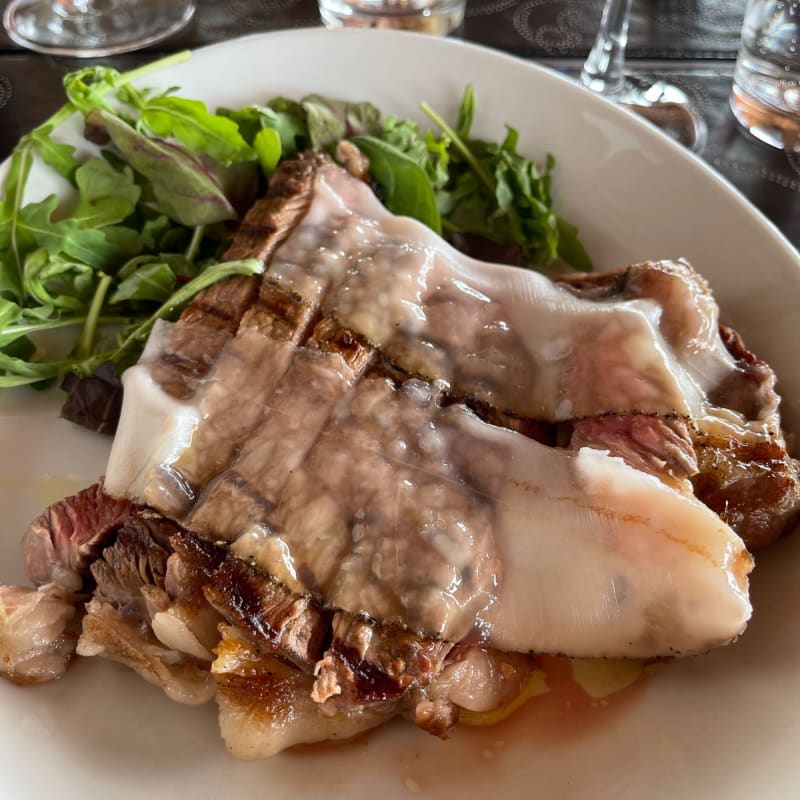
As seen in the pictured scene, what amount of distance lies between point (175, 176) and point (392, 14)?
1863mm

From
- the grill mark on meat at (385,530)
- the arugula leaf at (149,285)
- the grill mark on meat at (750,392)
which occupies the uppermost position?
the grill mark on meat at (750,392)

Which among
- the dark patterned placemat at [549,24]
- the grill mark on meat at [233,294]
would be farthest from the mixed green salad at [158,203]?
the dark patterned placemat at [549,24]

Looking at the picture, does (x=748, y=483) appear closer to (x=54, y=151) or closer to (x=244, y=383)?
(x=244, y=383)

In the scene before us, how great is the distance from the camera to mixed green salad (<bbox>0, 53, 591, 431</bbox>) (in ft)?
8.70

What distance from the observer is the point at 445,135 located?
308 cm

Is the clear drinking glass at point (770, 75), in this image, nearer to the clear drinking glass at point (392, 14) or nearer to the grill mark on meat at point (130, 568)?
the clear drinking glass at point (392, 14)

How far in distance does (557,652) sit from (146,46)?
3617 mm

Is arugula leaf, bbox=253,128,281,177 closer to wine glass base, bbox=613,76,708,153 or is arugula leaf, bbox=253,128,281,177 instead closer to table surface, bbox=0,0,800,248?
table surface, bbox=0,0,800,248

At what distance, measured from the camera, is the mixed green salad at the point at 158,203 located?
8.70 ft

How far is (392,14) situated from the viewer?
4043 millimetres

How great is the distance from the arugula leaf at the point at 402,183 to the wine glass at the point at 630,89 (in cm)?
149

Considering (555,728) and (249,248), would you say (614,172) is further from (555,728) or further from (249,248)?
(555,728)

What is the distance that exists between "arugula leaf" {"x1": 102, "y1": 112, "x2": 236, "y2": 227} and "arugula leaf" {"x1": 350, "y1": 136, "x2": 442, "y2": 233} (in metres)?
0.55

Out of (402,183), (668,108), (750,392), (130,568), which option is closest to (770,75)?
(668,108)
